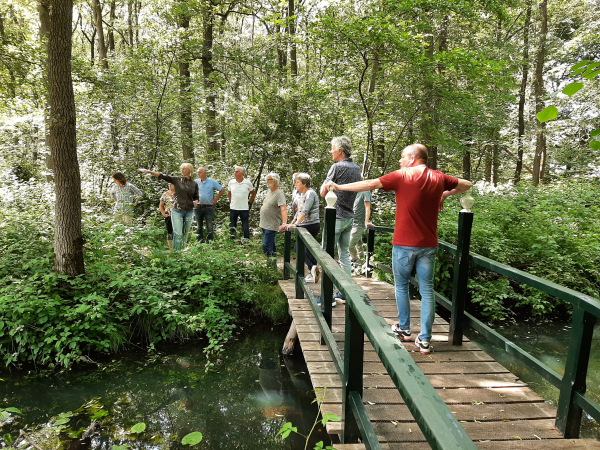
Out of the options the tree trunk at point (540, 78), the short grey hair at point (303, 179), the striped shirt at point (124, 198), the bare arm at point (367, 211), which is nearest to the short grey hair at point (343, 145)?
the short grey hair at point (303, 179)

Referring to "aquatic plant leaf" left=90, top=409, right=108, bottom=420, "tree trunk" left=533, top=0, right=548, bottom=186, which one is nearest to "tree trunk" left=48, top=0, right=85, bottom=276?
"aquatic plant leaf" left=90, top=409, right=108, bottom=420

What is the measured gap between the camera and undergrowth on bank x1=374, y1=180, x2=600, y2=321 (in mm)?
7348

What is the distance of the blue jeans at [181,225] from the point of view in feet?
26.5

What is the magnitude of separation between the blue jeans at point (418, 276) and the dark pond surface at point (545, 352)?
2614 millimetres

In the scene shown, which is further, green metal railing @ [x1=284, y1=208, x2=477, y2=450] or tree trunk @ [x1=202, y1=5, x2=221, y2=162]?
tree trunk @ [x1=202, y1=5, x2=221, y2=162]

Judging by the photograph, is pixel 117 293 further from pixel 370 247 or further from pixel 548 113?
pixel 548 113

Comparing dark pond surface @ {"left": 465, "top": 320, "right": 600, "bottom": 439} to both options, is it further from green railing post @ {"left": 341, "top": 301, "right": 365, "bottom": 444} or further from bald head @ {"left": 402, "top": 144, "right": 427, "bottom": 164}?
green railing post @ {"left": 341, "top": 301, "right": 365, "bottom": 444}

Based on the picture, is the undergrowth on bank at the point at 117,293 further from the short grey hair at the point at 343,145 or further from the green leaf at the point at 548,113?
the green leaf at the point at 548,113

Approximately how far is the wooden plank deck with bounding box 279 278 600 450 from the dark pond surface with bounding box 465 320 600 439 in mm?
2197

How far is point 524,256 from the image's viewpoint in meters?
7.92

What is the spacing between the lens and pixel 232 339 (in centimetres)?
673

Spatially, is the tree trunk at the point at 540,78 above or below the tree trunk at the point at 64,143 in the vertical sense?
above

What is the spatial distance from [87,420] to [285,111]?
8307mm

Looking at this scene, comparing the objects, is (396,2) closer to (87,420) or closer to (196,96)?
(196,96)
